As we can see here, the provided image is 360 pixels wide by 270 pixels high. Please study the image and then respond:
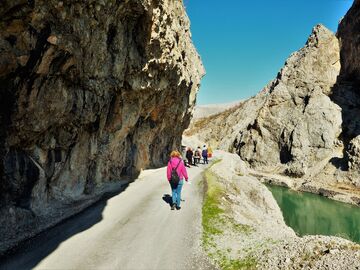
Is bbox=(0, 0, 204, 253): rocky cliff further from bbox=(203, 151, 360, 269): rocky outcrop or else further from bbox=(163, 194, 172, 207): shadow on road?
bbox=(203, 151, 360, 269): rocky outcrop

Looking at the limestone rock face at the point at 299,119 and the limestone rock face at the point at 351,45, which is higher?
the limestone rock face at the point at 351,45

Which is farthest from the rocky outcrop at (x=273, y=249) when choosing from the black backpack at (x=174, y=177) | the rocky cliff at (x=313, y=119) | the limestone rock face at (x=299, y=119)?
the limestone rock face at (x=299, y=119)

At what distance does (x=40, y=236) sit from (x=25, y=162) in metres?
3.91

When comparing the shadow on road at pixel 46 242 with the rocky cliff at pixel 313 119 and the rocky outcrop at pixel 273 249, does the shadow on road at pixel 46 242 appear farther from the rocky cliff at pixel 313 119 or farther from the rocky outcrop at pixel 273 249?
the rocky cliff at pixel 313 119

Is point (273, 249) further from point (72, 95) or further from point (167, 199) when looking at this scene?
point (72, 95)

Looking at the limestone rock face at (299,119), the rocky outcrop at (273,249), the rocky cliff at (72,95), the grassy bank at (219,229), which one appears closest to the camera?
the rocky outcrop at (273,249)

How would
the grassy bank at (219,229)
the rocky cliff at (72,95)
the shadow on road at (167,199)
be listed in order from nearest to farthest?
1. the grassy bank at (219,229)
2. the rocky cliff at (72,95)
3. the shadow on road at (167,199)

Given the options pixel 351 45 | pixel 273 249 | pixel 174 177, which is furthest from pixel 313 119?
pixel 273 249

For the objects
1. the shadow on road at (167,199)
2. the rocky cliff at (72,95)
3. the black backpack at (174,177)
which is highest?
the rocky cliff at (72,95)

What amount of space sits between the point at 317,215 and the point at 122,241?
43.2 metres

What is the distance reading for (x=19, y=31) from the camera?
1290 cm

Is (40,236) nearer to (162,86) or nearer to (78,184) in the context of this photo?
(78,184)

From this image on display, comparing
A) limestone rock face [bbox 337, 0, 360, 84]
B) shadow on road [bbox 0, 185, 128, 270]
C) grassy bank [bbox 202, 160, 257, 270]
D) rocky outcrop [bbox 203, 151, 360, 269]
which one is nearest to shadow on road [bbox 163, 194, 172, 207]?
grassy bank [bbox 202, 160, 257, 270]

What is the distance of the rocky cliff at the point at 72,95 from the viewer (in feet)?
45.6
